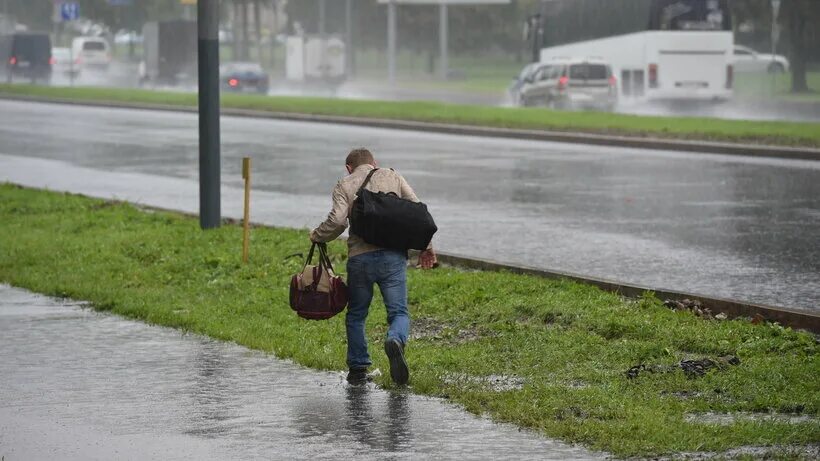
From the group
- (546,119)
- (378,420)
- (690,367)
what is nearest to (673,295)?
(690,367)

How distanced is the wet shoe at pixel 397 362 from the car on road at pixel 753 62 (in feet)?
204

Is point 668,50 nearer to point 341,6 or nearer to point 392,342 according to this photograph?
point 392,342

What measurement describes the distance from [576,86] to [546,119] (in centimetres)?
894

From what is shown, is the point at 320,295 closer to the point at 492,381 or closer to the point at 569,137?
the point at 492,381

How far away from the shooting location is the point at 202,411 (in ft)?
27.6

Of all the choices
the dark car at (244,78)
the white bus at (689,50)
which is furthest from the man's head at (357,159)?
the dark car at (244,78)

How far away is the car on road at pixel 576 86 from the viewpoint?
44.8 meters

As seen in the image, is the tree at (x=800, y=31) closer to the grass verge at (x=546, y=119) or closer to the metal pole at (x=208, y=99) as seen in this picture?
the grass verge at (x=546, y=119)

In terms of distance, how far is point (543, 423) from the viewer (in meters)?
7.80

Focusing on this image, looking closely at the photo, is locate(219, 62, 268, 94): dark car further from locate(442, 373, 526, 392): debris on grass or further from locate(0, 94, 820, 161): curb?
locate(442, 373, 526, 392): debris on grass

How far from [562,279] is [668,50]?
122 feet

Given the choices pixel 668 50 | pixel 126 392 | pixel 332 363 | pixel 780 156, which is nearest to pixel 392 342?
pixel 332 363

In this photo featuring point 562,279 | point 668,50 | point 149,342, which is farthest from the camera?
point 668,50

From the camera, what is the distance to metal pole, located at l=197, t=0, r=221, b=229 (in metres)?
15.8
